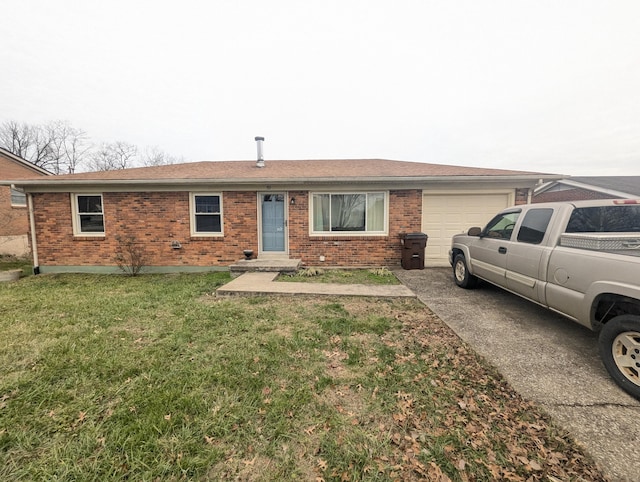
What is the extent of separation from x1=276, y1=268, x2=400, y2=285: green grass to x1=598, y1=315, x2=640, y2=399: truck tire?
4.03m

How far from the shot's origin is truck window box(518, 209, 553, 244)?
378 centimetres

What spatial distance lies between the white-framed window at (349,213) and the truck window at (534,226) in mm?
4399

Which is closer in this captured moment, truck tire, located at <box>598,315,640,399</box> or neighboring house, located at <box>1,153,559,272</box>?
truck tire, located at <box>598,315,640,399</box>

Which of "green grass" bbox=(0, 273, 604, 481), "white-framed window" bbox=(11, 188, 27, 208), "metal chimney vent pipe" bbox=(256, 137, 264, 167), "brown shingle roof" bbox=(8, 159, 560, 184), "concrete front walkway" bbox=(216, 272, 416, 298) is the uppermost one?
"metal chimney vent pipe" bbox=(256, 137, 264, 167)

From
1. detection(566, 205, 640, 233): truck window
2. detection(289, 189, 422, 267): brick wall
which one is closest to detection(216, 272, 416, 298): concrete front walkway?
detection(289, 189, 422, 267): brick wall

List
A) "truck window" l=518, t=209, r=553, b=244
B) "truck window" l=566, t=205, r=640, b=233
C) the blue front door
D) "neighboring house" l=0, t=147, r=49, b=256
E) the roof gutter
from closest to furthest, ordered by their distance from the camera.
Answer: "truck window" l=566, t=205, r=640, b=233 → "truck window" l=518, t=209, r=553, b=244 → the roof gutter → the blue front door → "neighboring house" l=0, t=147, r=49, b=256

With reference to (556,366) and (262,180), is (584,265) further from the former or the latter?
(262,180)

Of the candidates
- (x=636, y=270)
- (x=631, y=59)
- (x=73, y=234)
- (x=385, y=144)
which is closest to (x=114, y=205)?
(x=73, y=234)

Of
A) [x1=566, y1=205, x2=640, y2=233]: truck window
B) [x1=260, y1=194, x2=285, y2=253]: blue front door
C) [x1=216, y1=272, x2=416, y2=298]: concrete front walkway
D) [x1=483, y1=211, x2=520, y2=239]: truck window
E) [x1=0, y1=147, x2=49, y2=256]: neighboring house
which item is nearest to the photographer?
[x1=566, y1=205, x2=640, y2=233]: truck window

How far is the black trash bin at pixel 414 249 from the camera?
7.81m

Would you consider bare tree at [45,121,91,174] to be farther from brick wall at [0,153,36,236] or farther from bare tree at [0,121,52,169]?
brick wall at [0,153,36,236]

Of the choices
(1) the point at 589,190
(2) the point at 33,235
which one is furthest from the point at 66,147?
(1) the point at 589,190

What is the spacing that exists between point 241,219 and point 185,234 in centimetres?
188

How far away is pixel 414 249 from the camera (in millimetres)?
7879
